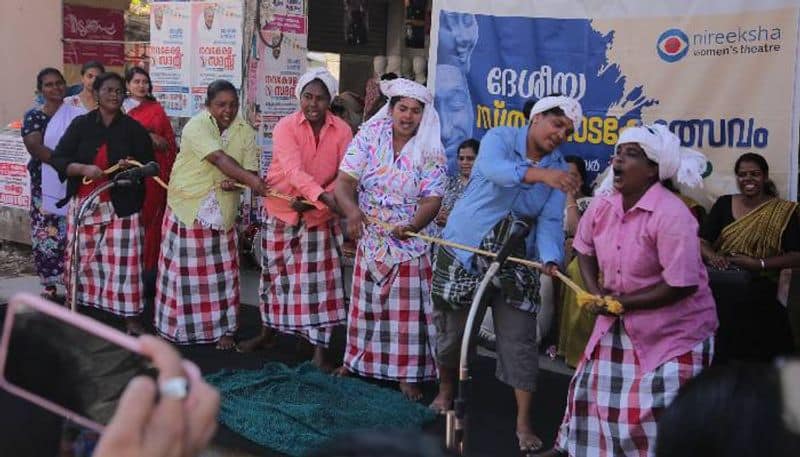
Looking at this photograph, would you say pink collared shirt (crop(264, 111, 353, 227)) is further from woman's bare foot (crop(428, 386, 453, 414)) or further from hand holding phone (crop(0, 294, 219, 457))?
hand holding phone (crop(0, 294, 219, 457))

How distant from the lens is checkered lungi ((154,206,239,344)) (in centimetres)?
682

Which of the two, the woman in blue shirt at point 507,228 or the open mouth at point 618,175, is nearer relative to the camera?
the open mouth at point 618,175

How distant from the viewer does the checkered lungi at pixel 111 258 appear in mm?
7148

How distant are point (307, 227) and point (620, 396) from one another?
269 cm

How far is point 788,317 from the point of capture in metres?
5.77

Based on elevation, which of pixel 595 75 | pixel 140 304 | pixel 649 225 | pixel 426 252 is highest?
pixel 595 75

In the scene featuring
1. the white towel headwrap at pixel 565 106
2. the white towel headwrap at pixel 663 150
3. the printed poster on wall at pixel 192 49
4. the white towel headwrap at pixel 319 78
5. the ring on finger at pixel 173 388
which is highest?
the printed poster on wall at pixel 192 49

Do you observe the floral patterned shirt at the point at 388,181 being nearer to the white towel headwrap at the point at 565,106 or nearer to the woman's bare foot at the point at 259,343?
the white towel headwrap at the point at 565,106

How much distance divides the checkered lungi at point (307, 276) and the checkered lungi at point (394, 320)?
0.52 meters

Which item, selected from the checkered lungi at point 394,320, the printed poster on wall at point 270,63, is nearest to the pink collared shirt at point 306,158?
the checkered lungi at point 394,320

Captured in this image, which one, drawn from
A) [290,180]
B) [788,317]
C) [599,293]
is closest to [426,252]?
[290,180]

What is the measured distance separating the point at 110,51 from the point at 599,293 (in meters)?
9.25

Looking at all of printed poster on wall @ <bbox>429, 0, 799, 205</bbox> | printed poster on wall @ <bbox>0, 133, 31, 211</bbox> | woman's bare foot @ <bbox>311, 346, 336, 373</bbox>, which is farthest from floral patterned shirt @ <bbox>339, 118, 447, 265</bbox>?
printed poster on wall @ <bbox>0, 133, 31, 211</bbox>

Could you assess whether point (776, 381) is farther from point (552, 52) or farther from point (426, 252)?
point (552, 52)
